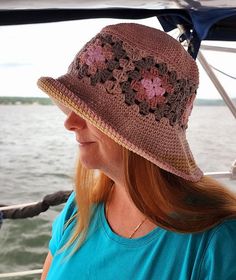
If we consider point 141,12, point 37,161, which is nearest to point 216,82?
point 141,12

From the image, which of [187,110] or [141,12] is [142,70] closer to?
[187,110]

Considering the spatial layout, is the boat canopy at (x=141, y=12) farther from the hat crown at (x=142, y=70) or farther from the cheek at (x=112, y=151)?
the cheek at (x=112, y=151)

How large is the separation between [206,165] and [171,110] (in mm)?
7177

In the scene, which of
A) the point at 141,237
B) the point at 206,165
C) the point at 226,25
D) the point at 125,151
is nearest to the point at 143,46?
the point at 125,151

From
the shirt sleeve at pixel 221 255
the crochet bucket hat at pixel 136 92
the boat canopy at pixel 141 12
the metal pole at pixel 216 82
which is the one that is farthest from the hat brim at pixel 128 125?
the metal pole at pixel 216 82

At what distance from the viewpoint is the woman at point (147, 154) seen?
73cm

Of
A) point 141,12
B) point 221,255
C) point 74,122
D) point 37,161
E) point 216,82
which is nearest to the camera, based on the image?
point 221,255

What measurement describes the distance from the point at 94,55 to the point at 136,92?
4.0 inches

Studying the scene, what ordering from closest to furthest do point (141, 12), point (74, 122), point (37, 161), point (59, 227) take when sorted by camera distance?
point (74, 122), point (59, 227), point (141, 12), point (37, 161)

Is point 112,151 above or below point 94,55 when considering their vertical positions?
below

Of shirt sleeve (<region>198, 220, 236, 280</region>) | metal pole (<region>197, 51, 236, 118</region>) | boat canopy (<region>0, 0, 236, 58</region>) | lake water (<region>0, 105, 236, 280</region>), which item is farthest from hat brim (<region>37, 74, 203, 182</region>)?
lake water (<region>0, 105, 236, 280</region>)

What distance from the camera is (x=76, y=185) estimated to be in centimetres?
104

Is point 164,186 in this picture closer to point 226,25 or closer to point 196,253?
point 196,253

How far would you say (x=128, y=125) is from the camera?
0.73m
